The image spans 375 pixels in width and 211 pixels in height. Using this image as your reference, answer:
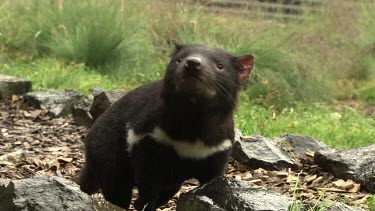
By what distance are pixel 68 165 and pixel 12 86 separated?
2.24 meters

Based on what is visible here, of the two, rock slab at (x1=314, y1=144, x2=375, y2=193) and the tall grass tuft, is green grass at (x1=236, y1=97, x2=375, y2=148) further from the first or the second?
the tall grass tuft

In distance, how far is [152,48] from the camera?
8625mm

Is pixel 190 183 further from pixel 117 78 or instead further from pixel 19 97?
pixel 117 78

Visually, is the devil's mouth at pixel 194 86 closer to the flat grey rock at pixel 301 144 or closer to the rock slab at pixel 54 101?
the flat grey rock at pixel 301 144

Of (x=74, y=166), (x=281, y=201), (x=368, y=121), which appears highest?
(x=281, y=201)

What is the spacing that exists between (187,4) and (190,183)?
5.13 meters

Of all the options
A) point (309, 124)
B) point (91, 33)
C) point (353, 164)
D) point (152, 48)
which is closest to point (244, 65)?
point (353, 164)

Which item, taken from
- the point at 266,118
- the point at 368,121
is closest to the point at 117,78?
the point at 266,118

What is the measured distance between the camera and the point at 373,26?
11.6 metres

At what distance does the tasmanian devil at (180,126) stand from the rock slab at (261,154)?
1059mm

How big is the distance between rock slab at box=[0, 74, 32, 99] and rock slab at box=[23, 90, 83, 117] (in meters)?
0.19

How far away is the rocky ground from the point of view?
3.68 m

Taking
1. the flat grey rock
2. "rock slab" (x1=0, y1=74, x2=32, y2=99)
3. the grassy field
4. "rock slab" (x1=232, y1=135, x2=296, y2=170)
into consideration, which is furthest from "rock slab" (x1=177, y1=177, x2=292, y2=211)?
"rock slab" (x1=0, y1=74, x2=32, y2=99)

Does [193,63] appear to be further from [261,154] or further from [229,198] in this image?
[261,154]
